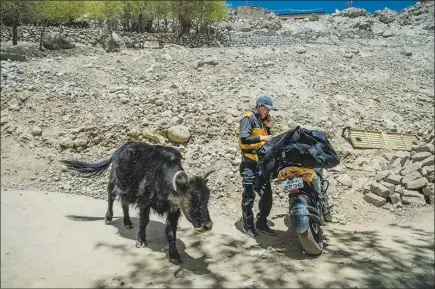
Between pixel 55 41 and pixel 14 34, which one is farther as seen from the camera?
pixel 55 41

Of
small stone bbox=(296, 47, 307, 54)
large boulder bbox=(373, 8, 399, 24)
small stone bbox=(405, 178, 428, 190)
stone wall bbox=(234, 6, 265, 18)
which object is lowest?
small stone bbox=(405, 178, 428, 190)

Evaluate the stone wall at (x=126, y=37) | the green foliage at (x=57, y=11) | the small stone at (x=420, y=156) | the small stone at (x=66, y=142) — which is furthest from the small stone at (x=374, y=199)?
the stone wall at (x=126, y=37)

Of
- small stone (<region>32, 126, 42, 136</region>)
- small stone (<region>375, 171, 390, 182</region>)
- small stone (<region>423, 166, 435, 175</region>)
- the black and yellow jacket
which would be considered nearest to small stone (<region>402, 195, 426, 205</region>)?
small stone (<region>423, 166, 435, 175</region>)

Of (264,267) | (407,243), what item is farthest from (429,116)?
(264,267)

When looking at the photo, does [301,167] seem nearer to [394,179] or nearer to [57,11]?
[394,179]

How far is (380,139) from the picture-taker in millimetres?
7195

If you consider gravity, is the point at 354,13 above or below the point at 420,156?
above

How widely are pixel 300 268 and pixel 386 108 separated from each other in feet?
21.4

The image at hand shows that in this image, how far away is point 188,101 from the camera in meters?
7.48

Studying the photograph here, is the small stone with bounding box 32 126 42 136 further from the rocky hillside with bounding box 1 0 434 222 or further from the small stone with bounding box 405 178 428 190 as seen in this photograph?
the small stone with bounding box 405 178 428 190

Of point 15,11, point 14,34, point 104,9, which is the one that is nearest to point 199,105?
point 15,11

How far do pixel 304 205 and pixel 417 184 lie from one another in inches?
107

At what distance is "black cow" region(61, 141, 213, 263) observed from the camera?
11.5 ft

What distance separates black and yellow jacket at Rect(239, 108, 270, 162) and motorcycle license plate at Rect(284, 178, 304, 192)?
1.83 feet
